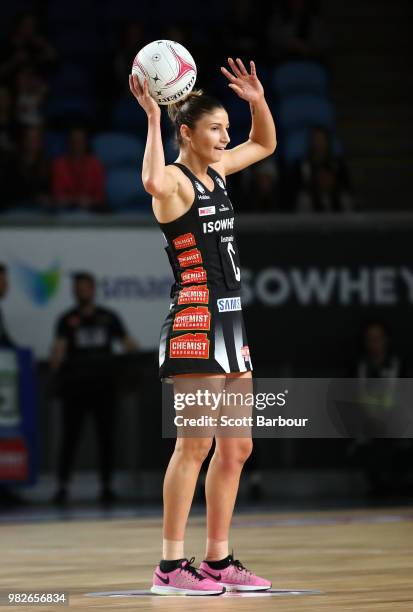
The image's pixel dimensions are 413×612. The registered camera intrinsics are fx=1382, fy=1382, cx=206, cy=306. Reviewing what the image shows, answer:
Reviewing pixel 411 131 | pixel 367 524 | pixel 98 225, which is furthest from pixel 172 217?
pixel 411 131

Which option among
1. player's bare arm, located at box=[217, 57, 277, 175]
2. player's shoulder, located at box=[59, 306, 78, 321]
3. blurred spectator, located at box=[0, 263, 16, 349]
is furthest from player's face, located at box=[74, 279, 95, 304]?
player's bare arm, located at box=[217, 57, 277, 175]

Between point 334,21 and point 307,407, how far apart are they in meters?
7.78

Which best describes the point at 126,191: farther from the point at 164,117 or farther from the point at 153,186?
the point at 153,186

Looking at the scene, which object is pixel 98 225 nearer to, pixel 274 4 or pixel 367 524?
pixel 367 524

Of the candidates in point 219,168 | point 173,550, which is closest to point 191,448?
point 173,550

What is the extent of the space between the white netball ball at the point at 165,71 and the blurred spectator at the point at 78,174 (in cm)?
656

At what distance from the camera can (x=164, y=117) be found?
1333 centimetres

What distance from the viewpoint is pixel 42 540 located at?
8055 millimetres

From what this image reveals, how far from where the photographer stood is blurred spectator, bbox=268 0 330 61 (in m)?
14.8

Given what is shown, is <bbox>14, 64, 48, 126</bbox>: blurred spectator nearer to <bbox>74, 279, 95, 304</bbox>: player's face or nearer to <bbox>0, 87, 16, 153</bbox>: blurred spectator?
<bbox>0, 87, 16, 153</bbox>: blurred spectator

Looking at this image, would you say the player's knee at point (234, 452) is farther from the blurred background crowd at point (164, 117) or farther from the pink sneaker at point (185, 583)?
the blurred background crowd at point (164, 117)

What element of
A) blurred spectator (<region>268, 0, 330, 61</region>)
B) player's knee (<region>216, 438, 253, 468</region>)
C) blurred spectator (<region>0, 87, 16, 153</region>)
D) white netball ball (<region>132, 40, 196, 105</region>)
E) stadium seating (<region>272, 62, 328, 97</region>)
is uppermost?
→ blurred spectator (<region>268, 0, 330, 61</region>)

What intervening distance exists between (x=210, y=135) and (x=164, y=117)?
794cm

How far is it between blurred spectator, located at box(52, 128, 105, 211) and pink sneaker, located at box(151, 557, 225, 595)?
7.00 meters
